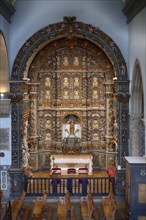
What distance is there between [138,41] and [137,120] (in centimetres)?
424

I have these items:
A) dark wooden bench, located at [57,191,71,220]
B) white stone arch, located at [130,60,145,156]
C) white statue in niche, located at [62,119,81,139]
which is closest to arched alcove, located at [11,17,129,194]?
white statue in niche, located at [62,119,81,139]

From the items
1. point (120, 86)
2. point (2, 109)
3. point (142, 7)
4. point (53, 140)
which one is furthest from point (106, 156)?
point (142, 7)

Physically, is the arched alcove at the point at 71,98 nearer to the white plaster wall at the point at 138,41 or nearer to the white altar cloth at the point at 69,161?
the white altar cloth at the point at 69,161

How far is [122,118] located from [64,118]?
530 cm

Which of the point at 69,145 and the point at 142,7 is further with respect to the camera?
the point at 69,145

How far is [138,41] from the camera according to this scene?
19703mm

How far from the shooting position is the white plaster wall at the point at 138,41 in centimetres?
1836

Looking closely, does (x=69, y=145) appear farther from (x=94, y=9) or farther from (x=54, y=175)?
(x=94, y=9)

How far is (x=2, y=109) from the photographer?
22.4 m

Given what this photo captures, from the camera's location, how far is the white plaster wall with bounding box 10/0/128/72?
2295 cm

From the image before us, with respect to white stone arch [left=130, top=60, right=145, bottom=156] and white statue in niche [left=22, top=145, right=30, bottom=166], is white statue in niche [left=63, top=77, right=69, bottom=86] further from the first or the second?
white stone arch [left=130, top=60, right=145, bottom=156]

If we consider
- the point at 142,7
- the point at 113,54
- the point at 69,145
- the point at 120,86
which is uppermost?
the point at 142,7

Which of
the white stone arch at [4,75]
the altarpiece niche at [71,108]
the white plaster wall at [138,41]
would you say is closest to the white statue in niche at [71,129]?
the altarpiece niche at [71,108]

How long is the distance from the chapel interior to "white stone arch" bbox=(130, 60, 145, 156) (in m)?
0.05
